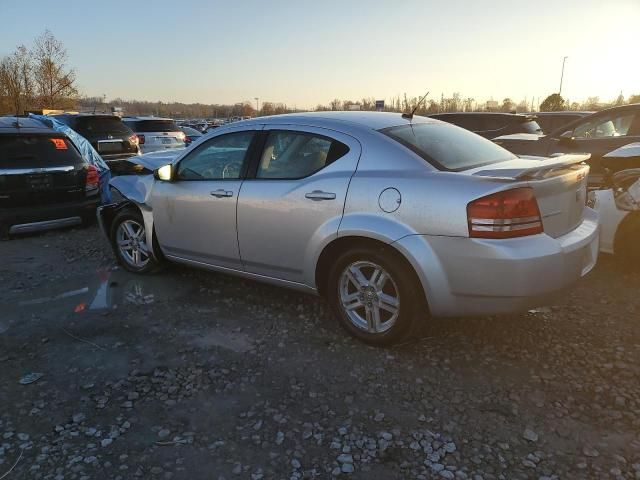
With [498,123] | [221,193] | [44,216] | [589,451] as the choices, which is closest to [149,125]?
[44,216]

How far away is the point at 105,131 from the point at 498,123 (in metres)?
Answer: 9.02

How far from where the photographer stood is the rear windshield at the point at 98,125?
1158 cm

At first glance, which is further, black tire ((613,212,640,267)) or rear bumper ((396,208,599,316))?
black tire ((613,212,640,267))

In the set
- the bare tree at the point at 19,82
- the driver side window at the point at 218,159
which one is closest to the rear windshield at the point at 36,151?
the driver side window at the point at 218,159

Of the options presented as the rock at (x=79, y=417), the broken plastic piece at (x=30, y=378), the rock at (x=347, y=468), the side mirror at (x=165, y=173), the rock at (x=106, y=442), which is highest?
the side mirror at (x=165, y=173)

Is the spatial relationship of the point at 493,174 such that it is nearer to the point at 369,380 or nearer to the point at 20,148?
the point at 369,380

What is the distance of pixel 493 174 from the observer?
3.09 metres

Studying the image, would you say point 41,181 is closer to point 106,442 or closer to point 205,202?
point 205,202

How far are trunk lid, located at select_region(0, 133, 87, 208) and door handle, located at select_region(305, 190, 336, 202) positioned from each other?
449 centimetres

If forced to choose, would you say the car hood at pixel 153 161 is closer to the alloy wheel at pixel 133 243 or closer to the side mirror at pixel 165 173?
the alloy wheel at pixel 133 243

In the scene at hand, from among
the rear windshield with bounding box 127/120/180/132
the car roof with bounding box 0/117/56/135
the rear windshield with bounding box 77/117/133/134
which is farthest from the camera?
the rear windshield with bounding box 127/120/180/132

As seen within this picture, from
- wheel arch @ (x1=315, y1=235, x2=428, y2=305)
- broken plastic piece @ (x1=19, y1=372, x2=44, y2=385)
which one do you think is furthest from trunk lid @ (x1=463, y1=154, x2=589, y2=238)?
broken plastic piece @ (x1=19, y1=372, x2=44, y2=385)

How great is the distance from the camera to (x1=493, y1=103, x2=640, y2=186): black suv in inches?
304

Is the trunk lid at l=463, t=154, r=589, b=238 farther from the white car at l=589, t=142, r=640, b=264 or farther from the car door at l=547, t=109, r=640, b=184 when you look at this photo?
the car door at l=547, t=109, r=640, b=184
